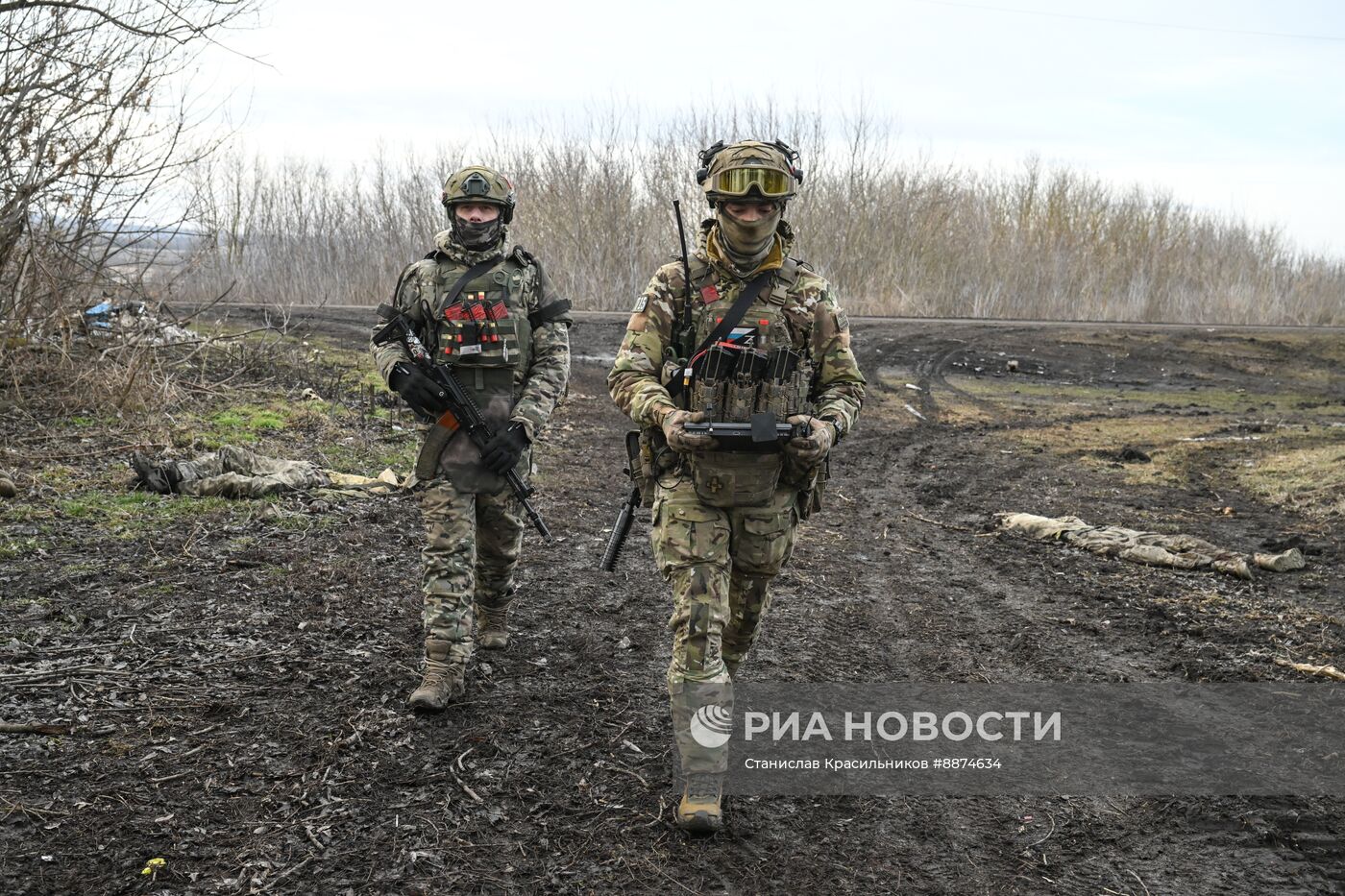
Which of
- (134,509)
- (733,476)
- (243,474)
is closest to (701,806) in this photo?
(733,476)

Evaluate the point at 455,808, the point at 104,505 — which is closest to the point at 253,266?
the point at 104,505

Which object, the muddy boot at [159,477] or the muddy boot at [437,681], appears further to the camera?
the muddy boot at [159,477]

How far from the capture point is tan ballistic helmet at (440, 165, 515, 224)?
15.7 ft

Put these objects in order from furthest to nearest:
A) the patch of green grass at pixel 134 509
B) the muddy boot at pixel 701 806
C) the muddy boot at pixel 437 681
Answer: the patch of green grass at pixel 134 509, the muddy boot at pixel 437 681, the muddy boot at pixel 701 806

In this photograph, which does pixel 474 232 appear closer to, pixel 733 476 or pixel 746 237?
pixel 746 237

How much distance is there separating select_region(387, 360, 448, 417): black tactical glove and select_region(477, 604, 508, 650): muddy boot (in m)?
1.12

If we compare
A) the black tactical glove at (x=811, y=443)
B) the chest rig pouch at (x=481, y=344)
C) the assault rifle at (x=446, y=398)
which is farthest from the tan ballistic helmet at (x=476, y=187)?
the black tactical glove at (x=811, y=443)

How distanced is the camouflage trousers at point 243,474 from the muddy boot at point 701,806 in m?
5.57

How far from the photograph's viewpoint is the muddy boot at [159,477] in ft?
26.6

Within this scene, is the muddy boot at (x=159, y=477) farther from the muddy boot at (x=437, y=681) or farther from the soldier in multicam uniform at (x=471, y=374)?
the muddy boot at (x=437, y=681)

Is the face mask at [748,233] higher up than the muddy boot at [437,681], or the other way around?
the face mask at [748,233]

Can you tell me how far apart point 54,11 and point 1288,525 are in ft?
35.8

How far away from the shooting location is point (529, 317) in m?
5.07

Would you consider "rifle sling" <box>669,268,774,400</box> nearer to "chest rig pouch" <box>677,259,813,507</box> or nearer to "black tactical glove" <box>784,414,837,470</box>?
"chest rig pouch" <box>677,259,813,507</box>
